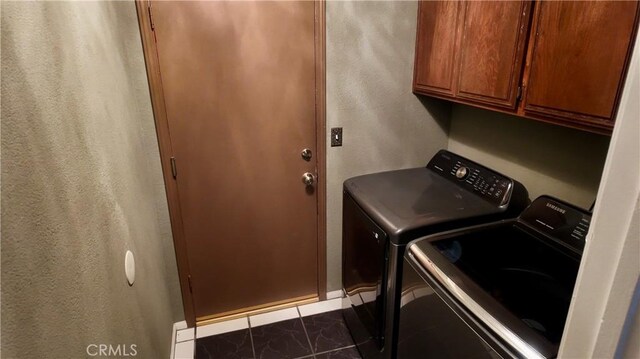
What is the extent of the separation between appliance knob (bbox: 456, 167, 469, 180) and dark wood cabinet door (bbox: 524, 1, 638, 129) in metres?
0.64

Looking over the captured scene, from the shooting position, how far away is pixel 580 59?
1132 mm

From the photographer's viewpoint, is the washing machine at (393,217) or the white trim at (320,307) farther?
the white trim at (320,307)

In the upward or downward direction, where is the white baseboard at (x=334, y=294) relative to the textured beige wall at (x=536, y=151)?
downward

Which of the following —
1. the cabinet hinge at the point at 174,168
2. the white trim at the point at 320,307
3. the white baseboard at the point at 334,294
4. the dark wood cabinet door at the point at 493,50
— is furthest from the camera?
the white baseboard at the point at 334,294

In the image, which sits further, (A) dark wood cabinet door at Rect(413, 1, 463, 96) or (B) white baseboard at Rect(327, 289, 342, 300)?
(B) white baseboard at Rect(327, 289, 342, 300)

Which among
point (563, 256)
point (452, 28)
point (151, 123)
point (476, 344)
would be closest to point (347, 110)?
point (452, 28)

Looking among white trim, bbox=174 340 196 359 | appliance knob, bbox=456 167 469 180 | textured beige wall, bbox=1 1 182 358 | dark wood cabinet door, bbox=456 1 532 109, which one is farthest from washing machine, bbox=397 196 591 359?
white trim, bbox=174 340 196 359

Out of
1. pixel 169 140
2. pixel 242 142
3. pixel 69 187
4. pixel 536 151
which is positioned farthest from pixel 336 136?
pixel 69 187

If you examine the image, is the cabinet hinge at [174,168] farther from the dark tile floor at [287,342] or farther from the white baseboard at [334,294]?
the white baseboard at [334,294]

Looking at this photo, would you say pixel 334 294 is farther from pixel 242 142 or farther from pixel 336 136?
A: pixel 242 142

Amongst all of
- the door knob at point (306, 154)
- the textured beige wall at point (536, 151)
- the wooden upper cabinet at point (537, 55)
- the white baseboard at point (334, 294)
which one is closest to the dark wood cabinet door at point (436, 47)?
the wooden upper cabinet at point (537, 55)

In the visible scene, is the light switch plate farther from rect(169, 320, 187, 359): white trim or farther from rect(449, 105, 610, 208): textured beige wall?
rect(169, 320, 187, 359): white trim

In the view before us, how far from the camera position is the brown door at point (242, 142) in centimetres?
179

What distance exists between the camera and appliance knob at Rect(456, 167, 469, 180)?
194cm
